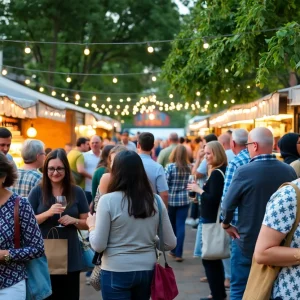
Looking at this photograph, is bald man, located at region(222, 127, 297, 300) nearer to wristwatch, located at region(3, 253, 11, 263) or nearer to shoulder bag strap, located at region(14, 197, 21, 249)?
shoulder bag strap, located at region(14, 197, 21, 249)

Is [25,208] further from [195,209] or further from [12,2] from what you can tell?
[12,2]

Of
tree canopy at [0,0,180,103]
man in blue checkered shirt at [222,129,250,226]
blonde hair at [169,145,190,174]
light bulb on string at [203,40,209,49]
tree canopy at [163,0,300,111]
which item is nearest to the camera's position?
man in blue checkered shirt at [222,129,250,226]

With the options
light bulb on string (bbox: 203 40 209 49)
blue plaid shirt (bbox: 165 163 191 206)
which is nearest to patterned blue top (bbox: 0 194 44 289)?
blue plaid shirt (bbox: 165 163 191 206)

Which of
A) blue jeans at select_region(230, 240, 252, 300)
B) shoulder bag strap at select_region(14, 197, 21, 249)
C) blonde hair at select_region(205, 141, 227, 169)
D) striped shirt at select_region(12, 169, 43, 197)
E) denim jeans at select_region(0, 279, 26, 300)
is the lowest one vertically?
blue jeans at select_region(230, 240, 252, 300)

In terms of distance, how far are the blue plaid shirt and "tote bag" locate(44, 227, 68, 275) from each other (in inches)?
209

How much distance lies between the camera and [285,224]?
3314 mm

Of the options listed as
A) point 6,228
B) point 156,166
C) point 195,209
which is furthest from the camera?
point 195,209

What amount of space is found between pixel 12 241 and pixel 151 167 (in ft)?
13.8

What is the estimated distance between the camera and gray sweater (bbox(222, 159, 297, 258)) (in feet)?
18.3

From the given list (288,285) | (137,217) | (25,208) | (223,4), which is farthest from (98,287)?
(223,4)

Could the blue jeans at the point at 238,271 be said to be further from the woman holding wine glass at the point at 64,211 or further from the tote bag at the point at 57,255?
the tote bag at the point at 57,255

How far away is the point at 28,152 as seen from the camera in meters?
6.29

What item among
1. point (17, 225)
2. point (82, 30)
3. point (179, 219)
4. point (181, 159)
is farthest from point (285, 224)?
point (82, 30)

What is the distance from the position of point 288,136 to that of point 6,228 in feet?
14.0
